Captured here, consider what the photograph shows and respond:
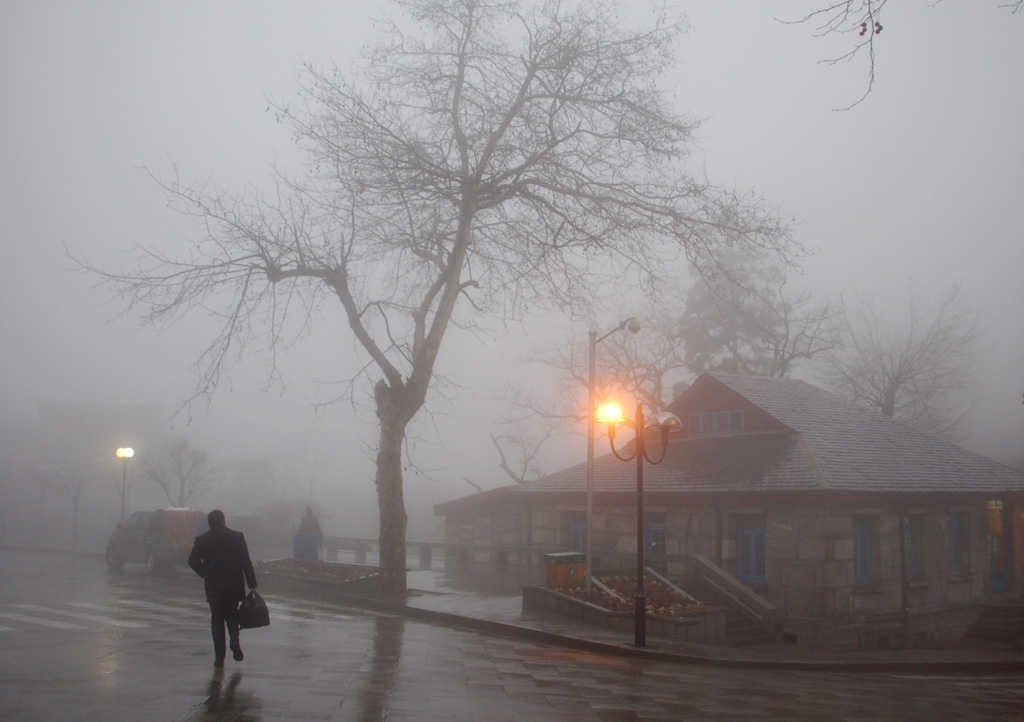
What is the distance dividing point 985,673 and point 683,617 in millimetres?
7729

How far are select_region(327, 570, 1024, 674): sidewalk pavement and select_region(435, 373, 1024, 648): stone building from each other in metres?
1.50

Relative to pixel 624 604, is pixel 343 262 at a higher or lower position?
higher

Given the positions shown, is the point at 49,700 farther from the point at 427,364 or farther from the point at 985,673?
the point at 985,673

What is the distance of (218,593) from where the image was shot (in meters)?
9.34

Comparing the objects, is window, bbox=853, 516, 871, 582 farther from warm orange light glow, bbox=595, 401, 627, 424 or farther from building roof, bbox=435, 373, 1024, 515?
warm orange light glow, bbox=595, 401, 627, 424

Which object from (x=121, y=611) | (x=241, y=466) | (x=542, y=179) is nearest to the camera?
(x=121, y=611)

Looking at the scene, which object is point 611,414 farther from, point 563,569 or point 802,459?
point 802,459

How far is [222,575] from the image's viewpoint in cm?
938

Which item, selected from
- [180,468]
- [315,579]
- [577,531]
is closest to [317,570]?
[315,579]

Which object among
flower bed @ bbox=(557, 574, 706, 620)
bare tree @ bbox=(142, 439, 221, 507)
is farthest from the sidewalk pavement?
bare tree @ bbox=(142, 439, 221, 507)

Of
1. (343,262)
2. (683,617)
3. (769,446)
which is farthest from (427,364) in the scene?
(769,446)

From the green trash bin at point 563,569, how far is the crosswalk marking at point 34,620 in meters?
10.3

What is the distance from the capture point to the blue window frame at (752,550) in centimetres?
2227

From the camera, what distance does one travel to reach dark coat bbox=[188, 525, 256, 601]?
9375 millimetres
